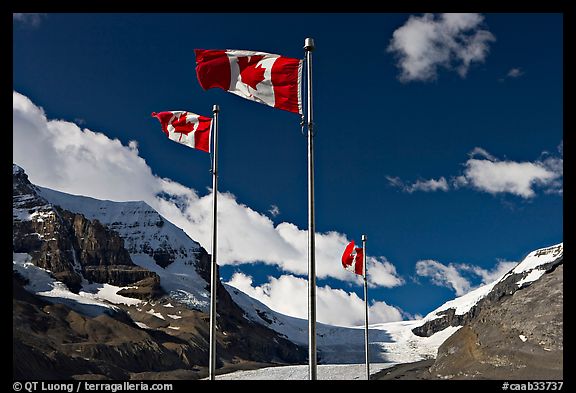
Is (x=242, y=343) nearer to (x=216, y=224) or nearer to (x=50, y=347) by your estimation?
(x=50, y=347)

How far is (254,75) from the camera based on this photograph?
680 inches

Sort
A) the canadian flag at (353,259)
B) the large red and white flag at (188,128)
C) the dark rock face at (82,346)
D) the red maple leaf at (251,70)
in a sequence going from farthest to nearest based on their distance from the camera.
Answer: the dark rock face at (82,346)
the canadian flag at (353,259)
the large red and white flag at (188,128)
the red maple leaf at (251,70)

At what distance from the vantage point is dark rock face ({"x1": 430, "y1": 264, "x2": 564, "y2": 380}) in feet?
133

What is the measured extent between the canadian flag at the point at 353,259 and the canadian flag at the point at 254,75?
20.1m

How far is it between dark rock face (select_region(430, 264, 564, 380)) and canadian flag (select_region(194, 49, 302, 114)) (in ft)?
90.1

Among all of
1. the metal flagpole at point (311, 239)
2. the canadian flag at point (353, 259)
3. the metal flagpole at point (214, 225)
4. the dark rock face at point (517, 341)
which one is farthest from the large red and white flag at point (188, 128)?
the dark rock face at point (517, 341)

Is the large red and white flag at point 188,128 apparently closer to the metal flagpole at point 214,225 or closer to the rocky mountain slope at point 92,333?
the metal flagpole at point 214,225

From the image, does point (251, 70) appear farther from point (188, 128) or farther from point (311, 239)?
point (188, 128)

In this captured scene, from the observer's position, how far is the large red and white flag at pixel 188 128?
22.9 meters

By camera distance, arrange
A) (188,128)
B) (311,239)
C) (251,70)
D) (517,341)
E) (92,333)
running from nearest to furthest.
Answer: (311,239) < (251,70) < (188,128) < (517,341) < (92,333)

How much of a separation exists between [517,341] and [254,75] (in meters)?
34.0

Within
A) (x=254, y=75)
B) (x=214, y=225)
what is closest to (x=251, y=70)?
(x=254, y=75)
